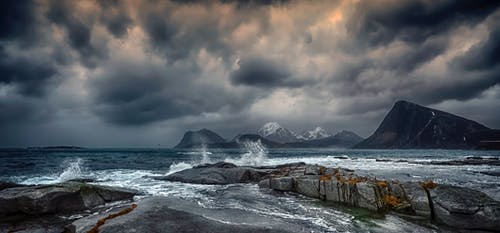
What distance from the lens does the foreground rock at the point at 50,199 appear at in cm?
1372

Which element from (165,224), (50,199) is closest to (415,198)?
(165,224)

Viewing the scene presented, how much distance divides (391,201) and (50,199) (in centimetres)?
2077

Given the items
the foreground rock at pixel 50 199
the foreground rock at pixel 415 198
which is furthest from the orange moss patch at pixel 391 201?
the foreground rock at pixel 50 199

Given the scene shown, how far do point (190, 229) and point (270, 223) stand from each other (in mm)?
3419

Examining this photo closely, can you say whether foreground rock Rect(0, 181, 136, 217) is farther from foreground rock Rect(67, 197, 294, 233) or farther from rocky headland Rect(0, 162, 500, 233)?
foreground rock Rect(67, 197, 294, 233)

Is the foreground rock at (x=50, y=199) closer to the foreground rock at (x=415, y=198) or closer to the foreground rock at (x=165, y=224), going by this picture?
the foreground rock at (x=165, y=224)

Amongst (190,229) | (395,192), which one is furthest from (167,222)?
(395,192)

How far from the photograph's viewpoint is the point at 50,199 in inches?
555

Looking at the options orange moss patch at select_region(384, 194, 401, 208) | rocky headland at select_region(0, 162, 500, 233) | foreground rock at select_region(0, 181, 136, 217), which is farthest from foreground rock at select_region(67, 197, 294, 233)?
orange moss patch at select_region(384, 194, 401, 208)

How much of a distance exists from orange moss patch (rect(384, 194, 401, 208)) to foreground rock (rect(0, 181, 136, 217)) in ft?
61.9

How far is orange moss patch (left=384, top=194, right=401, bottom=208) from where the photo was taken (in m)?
14.5

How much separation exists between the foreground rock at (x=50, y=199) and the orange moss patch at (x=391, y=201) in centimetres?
1888

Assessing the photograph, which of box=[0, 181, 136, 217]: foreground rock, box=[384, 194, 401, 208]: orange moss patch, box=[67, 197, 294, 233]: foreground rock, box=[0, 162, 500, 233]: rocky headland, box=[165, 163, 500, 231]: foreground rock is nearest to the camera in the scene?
box=[67, 197, 294, 233]: foreground rock

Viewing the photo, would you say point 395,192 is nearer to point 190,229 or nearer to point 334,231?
point 334,231
